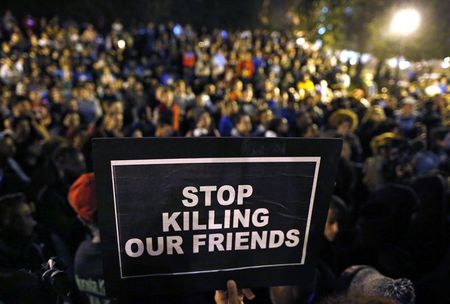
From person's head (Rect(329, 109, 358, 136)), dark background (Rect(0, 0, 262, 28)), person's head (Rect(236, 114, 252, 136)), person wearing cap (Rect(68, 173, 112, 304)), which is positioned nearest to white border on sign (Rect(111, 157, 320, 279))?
person wearing cap (Rect(68, 173, 112, 304))

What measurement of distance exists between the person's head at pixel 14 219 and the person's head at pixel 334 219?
6.63ft

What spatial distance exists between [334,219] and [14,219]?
215cm

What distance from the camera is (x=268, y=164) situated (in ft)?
5.41

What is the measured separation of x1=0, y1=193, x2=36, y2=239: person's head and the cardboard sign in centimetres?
154

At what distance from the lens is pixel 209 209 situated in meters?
1.66

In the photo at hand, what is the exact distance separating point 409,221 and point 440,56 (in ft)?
55.1

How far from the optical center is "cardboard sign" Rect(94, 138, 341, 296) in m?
1.56

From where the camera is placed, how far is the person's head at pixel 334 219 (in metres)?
3.00

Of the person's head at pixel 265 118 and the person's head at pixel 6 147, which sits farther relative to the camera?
the person's head at pixel 265 118

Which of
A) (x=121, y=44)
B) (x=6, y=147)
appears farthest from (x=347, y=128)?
(x=121, y=44)

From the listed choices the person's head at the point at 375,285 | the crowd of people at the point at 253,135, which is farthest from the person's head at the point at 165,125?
the person's head at the point at 375,285

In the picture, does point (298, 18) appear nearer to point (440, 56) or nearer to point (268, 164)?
point (440, 56)

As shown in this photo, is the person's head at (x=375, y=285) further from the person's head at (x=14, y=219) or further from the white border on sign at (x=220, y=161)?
the person's head at (x=14, y=219)

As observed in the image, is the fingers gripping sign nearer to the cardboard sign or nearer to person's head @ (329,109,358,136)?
the cardboard sign
